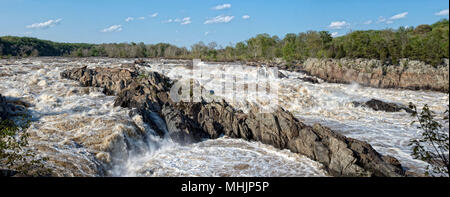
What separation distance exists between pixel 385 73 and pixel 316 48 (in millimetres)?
16059

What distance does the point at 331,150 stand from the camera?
1057 cm

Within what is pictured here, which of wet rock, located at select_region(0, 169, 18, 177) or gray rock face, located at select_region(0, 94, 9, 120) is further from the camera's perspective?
gray rock face, located at select_region(0, 94, 9, 120)

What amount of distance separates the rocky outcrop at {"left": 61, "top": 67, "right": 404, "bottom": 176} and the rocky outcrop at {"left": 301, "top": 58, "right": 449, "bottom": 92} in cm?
2313

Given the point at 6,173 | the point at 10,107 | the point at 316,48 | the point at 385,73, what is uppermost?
the point at 316,48

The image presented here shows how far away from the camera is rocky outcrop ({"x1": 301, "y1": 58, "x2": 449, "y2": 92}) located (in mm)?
32844

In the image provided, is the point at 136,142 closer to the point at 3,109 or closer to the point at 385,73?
the point at 3,109

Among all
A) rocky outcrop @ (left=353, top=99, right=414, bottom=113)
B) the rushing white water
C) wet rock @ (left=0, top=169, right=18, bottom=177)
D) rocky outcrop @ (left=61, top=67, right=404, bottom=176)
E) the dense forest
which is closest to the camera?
wet rock @ (left=0, top=169, right=18, bottom=177)

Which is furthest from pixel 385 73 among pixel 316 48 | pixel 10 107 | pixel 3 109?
pixel 3 109

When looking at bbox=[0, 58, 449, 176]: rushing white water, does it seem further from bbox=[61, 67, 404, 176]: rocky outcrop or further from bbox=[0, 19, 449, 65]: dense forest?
bbox=[0, 19, 449, 65]: dense forest

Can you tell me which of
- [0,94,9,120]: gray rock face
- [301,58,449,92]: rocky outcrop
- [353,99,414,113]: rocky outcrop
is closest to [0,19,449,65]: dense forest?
[301,58,449,92]: rocky outcrop

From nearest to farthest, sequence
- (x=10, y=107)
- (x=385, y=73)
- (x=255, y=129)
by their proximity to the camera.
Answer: (x=255, y=129) < (x=10, y=107) < (x=385, y=73)

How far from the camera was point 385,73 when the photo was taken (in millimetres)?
35500
